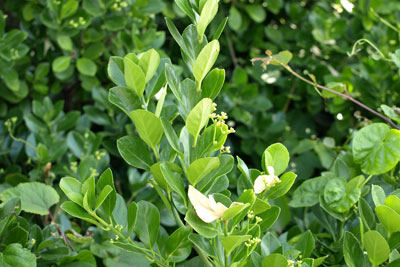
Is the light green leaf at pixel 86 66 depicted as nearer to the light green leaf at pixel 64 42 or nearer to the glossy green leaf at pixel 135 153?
the light green leaf at pixel 64 42

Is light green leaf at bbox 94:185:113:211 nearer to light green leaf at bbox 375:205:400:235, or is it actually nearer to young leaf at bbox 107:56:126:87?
young leaf at bbox 107:56:126:87

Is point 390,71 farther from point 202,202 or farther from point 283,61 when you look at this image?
point 202,202

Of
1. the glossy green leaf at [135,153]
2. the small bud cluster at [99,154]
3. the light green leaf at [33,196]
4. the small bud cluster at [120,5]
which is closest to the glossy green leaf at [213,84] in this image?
the glossy green leaf at [135,153]

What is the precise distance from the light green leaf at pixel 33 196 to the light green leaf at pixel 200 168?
0.33 m

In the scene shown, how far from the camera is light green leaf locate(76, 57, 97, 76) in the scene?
1217 millimetres

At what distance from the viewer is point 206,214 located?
55 cm

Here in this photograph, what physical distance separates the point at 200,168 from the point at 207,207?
0.18 ft

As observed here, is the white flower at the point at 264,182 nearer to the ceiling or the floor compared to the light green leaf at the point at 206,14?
nearer to the floor

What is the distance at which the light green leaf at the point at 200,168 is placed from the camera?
58cm

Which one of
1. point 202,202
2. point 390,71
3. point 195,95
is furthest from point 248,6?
point 202,202

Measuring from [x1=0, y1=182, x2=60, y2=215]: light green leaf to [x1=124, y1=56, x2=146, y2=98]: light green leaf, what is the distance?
295mm

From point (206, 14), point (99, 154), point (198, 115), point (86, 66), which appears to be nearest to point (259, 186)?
point (198, 115)

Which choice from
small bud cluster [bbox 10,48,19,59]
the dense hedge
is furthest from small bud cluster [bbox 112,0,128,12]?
small bud cluster [bbox 10,48,19,59]

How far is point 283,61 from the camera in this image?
92 centimetres
